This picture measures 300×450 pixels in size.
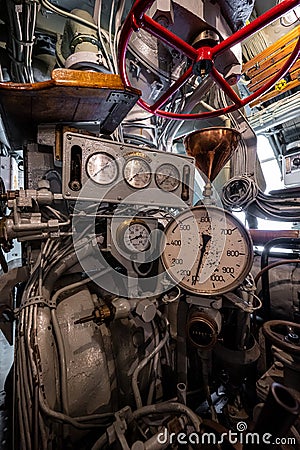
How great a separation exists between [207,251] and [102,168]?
0.65m

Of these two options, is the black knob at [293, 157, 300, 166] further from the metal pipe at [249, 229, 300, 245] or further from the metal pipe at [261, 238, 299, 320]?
the metal pipe at [261, 238, 299, 320]

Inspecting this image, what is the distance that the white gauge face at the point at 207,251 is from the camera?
1.07 metres

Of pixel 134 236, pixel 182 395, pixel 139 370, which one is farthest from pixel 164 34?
pixel 182 395

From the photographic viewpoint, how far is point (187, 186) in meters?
1.33

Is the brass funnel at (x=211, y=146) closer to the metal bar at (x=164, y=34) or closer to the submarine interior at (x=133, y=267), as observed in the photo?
the submarine interior at (x=133, y=267)

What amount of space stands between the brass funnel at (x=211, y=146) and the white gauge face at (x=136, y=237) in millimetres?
537

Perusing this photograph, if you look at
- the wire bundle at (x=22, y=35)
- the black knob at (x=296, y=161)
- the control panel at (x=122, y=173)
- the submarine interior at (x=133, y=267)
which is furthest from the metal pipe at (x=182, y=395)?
the black knob at (x=296, y=161)

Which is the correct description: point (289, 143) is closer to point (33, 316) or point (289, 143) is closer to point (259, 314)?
point (259, 314)

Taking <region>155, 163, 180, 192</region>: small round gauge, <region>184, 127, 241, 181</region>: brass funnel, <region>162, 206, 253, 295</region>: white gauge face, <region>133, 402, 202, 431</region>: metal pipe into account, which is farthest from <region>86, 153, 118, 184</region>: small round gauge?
<region>133, 402, 202, 431</region>: metal pipe

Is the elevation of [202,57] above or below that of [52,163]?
above

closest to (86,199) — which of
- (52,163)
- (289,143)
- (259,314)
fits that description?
(52,163)

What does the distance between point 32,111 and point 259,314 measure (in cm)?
177

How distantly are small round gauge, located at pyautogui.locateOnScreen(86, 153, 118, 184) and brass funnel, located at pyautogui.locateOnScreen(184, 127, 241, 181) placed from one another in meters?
0.52

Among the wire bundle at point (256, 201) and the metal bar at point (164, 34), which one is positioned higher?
the metal bar at point (164, 34)
